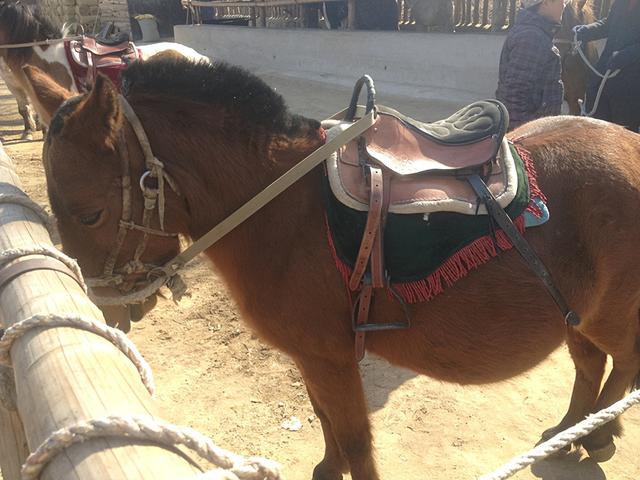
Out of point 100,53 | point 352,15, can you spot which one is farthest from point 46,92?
point 352,15

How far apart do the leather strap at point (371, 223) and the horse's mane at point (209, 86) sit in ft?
1.34

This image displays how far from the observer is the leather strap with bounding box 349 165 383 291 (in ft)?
5.82

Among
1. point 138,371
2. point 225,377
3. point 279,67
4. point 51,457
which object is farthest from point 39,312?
point 279,67

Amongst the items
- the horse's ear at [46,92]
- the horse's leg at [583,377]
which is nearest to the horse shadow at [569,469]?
the horse's leg at [583,377]

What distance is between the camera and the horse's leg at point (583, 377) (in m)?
2.63

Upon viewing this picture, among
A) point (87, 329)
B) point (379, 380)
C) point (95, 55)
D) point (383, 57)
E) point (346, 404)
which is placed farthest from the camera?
point (383, 57)

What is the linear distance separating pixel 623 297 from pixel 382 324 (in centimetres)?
104

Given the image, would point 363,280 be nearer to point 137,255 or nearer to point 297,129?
point 297,129

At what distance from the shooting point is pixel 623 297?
210cm

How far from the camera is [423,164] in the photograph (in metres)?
1.92

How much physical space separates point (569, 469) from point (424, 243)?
1736 mm

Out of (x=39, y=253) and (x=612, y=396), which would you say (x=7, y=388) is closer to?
(x=39, y=253)

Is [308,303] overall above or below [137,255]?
below

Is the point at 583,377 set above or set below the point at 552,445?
below
